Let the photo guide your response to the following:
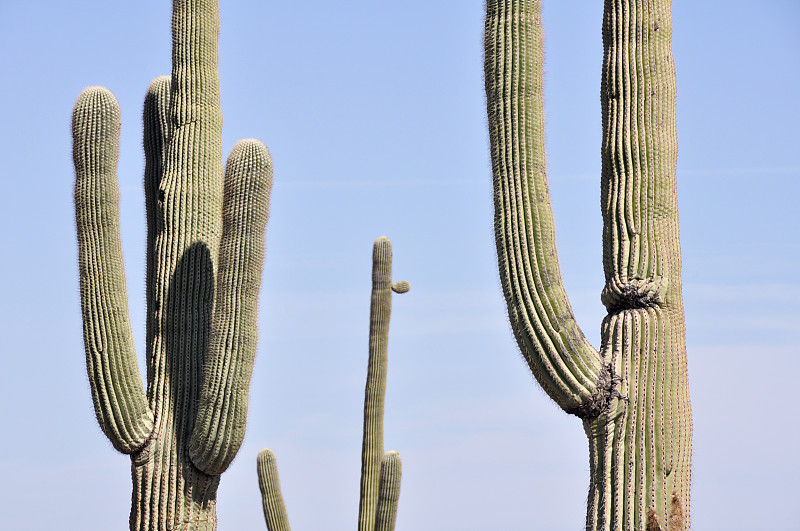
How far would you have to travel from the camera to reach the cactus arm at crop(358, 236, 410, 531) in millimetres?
14500

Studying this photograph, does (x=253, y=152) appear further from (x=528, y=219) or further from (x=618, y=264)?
(x=618, y=264)

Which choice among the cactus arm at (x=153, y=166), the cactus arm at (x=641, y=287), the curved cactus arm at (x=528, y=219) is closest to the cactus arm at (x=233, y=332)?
the cactus arm at (x=153, y=166)

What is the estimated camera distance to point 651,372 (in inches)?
273

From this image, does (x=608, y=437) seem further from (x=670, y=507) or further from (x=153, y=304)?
(x=153, y=304)

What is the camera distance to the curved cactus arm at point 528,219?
273 inches

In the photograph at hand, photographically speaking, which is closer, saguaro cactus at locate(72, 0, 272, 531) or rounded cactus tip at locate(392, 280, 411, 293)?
saguaro cactus at locate(72, 0, 272, 531)

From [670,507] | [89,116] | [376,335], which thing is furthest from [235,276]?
[376,335]

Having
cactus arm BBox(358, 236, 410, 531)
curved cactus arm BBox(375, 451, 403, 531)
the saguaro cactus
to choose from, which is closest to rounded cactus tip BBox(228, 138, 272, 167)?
the saguaro cactus

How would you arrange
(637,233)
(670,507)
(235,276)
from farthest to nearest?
1. (235,276)
2. (637,233)
3. (670,507)

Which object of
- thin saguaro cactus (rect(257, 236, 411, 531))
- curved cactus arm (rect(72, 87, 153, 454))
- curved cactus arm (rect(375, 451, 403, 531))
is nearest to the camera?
curved cactus arm (rect(72, 87, 153, 454))

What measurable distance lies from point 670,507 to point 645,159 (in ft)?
6.97

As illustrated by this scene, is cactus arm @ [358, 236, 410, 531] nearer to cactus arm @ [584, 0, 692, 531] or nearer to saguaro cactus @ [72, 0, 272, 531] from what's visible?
saguaro cactus @ [72, 0, 272, 531]

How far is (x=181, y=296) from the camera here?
10.0 metres

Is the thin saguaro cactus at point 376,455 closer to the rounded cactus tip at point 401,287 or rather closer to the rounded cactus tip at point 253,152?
the rounded cactus tip at point 401,287
